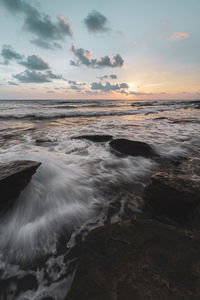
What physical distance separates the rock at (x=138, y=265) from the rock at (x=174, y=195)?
51 cm

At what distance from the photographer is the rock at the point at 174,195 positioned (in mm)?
1887

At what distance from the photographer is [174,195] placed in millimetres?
1938

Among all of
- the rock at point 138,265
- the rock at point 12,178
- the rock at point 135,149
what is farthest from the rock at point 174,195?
the rock at point 135,149

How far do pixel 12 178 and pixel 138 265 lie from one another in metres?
1.94

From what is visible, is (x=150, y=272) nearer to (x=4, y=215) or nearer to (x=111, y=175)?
(x=4, y=215)

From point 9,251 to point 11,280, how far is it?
0.36 metres

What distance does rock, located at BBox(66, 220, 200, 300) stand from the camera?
1022 millimetres

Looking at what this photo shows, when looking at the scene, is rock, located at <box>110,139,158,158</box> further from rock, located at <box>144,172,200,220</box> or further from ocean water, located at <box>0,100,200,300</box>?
rock, located at <box>144,172,200,220</box>

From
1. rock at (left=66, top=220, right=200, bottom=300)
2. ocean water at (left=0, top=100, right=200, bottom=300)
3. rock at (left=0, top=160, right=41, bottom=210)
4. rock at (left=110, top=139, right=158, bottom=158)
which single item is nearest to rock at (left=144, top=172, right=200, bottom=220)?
ocean water at (left=0, top=100, right=200, bottom=300)

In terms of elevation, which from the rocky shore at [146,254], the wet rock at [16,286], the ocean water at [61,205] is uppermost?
the rocky shore at [146,254]

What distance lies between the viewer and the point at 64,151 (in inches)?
202

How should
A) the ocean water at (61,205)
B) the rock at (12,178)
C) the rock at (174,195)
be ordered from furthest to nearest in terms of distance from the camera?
the rock at (12,178)
the rock at (174,195)
the ocean water at (61,205)

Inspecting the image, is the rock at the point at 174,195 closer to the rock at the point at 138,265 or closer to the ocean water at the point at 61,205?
the ocean water at the point at 61,205

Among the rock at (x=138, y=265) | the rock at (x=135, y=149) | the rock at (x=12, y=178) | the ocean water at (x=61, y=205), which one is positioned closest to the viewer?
the rock at (x=138, y=265)
